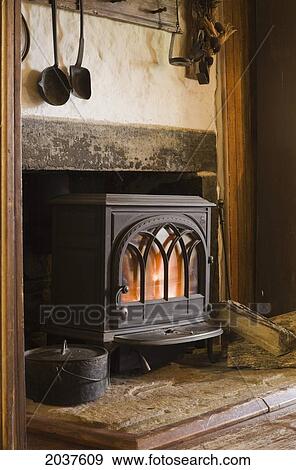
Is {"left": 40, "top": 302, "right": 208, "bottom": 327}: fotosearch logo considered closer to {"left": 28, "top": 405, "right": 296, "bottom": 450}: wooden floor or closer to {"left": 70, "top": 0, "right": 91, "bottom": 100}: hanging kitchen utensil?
{"left": 28, "top": 405, "right": 296, "bottom": 450}: wooden floor

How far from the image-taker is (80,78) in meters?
2.98

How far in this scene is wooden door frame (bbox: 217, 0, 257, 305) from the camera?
3.69 metres

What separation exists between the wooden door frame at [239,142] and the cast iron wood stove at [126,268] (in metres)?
0.60

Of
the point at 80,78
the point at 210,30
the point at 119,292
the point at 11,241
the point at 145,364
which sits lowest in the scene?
the point at 145,364

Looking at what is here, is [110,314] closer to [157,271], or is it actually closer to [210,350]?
[157,271]

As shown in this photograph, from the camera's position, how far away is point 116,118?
3145 millimetres

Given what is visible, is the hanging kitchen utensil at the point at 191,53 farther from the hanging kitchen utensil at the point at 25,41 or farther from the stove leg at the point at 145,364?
the stove leg at the point at 145,364

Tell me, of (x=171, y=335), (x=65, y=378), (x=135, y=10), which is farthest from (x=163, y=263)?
(x=135, y=10)

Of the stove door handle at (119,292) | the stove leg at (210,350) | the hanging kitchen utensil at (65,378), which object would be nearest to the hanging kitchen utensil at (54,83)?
the stove door handle at (119,292)

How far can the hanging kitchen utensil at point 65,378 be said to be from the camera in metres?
2.60

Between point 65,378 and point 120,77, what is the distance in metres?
1.22

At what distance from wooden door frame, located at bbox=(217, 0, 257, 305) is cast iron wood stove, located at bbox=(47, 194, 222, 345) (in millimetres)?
604

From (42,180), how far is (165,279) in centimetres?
62

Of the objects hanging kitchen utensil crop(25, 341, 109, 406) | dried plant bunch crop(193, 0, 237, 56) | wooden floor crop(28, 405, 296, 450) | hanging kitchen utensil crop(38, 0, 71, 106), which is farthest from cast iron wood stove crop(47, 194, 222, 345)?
dried plant bunch crop(193, 0, 237, 56)
